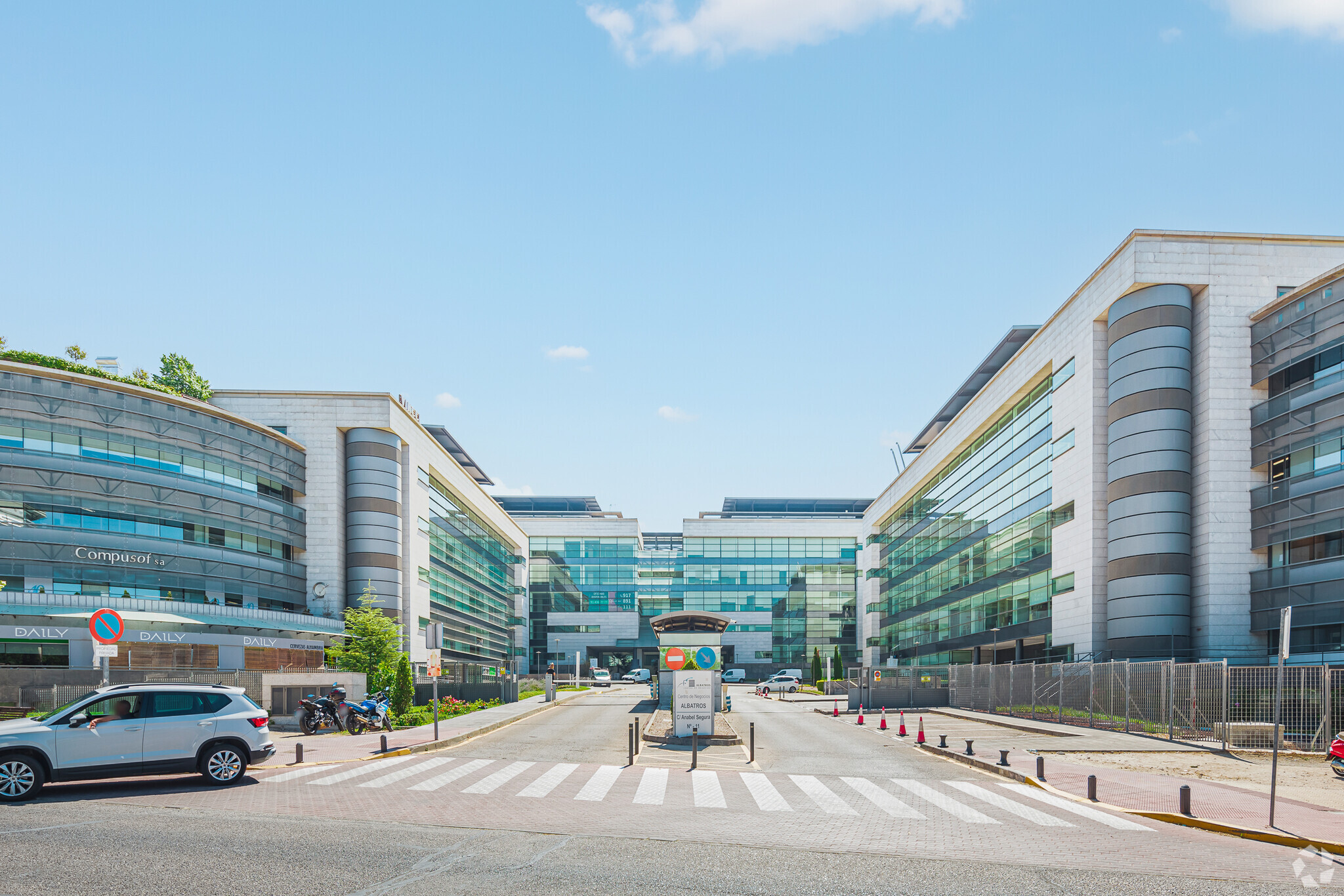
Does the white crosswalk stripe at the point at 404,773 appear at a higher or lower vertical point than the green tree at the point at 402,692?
higher

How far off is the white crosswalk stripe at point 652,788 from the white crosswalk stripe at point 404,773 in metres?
4.48

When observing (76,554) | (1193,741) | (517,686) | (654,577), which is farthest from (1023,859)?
(654,577)

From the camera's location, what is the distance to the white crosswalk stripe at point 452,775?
17.5 m

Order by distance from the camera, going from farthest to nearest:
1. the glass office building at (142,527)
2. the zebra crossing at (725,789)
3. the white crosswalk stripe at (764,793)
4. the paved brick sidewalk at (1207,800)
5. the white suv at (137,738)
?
the glass office building at (142,527)
the white crosswalk stripe at (764,793)
the zebra crossing at (725,789)
the white suv at (137,738)
the paved brick sidewalk at (1207,800)

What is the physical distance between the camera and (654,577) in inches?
4675

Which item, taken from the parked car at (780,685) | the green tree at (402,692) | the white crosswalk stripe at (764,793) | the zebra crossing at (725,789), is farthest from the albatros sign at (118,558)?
the parked car at (780,685)

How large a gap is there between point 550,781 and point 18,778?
8385mm

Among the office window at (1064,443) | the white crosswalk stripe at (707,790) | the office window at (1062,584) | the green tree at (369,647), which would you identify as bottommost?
the green tree at (369,647)

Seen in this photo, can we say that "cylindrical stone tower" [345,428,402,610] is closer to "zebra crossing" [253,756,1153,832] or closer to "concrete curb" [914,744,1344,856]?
"zebra crossing" [253,756,1153,832]

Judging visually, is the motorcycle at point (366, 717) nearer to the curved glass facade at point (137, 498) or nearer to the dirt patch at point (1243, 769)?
the dirt patch at point (1243, 769)

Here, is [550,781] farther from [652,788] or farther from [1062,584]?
[1062,584]

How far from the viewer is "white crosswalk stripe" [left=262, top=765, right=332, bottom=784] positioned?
18.0 metres

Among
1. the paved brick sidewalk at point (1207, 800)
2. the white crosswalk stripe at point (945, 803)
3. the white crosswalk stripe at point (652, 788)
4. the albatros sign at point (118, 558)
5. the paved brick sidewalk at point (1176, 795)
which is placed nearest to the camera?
the paved brick sidewalk at point (1207, 800)

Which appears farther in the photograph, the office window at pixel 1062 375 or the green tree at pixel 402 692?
the office window at pixel 1062 375
